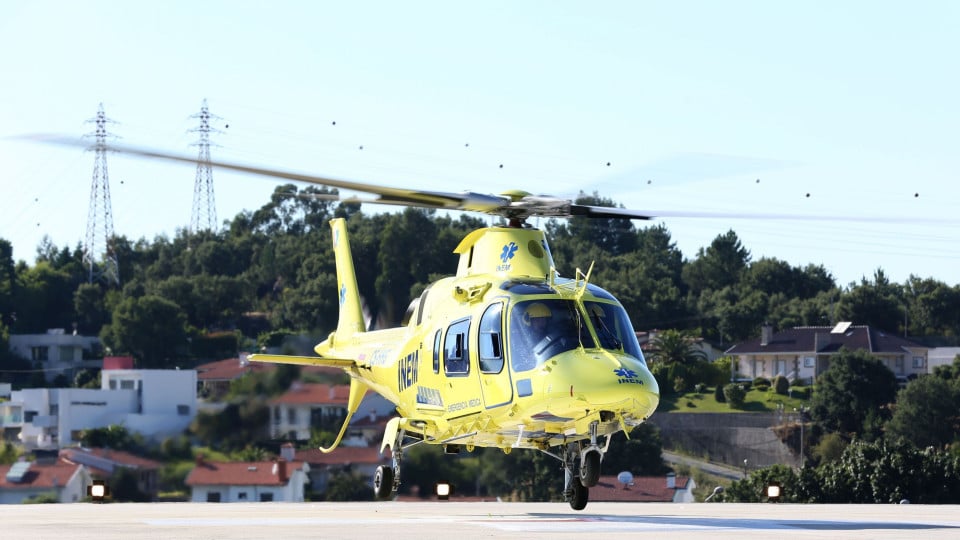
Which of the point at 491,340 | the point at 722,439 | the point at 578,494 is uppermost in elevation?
the point at 491,340

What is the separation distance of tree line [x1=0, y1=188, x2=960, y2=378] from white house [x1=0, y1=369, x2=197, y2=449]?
78.5ft

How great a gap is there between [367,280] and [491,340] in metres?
82.6

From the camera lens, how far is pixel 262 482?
220ft

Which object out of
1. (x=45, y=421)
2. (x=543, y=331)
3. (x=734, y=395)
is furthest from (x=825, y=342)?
(x=543, y=331)

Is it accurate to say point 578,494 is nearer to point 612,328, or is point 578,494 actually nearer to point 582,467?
point 582,467

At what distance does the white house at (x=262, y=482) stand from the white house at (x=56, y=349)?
63.8m

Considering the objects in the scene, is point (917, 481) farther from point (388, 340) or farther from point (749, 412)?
point (749, 412)

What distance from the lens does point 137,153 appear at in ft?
82.2

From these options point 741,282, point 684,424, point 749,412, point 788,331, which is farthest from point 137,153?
point 741,282

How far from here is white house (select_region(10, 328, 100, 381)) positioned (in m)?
128

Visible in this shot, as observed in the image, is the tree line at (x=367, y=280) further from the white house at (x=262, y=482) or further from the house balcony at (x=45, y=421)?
the white house at (x=262, y=482)

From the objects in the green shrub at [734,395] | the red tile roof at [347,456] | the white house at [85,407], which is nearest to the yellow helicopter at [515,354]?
the red tile roof at [347,456]

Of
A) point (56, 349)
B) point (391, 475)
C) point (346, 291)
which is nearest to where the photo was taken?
point (391, 475)

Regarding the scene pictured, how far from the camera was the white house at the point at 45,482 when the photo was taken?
222ft
